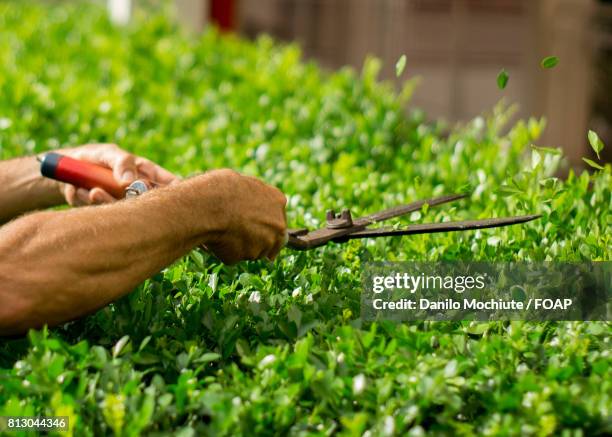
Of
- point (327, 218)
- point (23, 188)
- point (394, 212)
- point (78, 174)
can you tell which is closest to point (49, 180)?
point (23, 188)

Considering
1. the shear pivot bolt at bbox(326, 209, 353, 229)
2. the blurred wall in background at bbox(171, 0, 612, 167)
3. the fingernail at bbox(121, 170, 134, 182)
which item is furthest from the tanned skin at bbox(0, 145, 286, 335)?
the blurred wall in background at bbox(171, 0, 612, 167)

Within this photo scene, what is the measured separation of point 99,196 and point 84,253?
86 cm

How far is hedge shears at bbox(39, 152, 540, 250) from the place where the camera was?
8.51ft

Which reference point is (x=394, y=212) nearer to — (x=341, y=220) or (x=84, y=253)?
(x=341, y=220)

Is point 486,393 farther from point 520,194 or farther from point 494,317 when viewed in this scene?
point 520,194

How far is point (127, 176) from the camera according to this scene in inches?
117

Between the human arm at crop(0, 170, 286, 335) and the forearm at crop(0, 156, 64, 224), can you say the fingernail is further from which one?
the human arm at crop(0, 170, 286, 335)

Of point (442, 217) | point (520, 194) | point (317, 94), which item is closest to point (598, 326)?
point (520, 194)

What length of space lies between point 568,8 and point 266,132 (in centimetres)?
429

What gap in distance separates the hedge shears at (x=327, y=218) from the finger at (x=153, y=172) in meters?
0.09

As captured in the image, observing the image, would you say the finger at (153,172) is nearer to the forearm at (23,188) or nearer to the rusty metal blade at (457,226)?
the forearm at (23,188)

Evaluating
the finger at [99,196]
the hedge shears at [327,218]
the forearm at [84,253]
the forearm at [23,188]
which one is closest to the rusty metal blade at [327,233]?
the hedge shears at [327,218]

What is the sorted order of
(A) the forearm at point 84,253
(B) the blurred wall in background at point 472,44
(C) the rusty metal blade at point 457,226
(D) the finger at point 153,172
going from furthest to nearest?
(B) the blurred wall in background at point 472,44, (D) the finger at point 153,172, (C) the rusty metal blade at point 457,226, (A) the forearm at point 84,253

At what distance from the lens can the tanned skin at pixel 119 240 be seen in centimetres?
208
